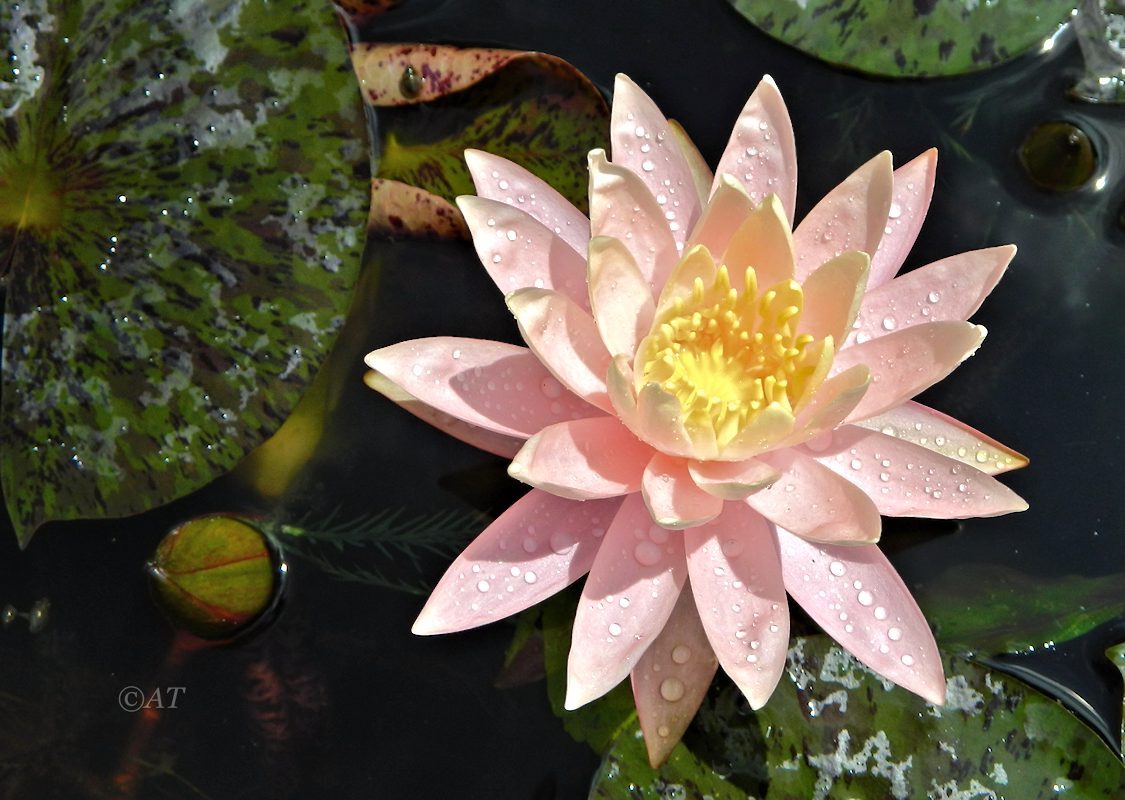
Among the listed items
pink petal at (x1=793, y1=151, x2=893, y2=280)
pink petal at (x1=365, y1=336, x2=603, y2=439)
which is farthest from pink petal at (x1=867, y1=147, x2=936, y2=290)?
pink petal at (x1=365, y1=336, x2=603, y2=439)

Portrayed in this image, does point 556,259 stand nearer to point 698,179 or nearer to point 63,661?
point 698,179

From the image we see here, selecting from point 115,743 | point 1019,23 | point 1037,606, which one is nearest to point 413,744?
point 115,743

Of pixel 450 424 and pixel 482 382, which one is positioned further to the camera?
pixel 450 424

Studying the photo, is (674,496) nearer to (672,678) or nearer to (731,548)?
(731,548)

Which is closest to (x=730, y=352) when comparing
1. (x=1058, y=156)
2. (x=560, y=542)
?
Result: (x=560, y=542)

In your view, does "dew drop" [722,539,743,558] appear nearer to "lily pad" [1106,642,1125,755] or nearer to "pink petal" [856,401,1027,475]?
"pink petal" [856,401,1027,475]

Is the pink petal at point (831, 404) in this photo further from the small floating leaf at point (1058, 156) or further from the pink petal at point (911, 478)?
the small floating leaf at point (1058, 156)
